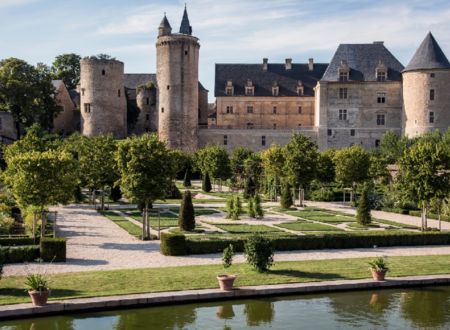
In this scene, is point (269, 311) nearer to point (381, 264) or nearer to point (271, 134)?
point (381, 264)

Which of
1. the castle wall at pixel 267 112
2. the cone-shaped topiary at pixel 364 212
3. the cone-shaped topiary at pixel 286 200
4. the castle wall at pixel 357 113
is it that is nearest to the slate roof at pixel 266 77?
the castle wall at pixel 267 112

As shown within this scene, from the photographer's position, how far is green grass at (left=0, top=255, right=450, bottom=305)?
16.3m

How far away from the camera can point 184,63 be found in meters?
65.9

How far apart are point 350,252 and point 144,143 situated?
9.28 meters

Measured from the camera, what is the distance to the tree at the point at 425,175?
2712 cm

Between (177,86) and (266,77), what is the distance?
12544 millimetres

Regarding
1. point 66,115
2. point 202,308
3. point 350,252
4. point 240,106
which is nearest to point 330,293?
point 202,308

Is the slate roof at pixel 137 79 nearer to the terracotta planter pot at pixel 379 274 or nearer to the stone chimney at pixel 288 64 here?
the stone chimney at pixel 288 64

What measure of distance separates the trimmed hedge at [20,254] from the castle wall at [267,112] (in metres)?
52.5

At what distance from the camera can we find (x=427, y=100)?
62.3 m

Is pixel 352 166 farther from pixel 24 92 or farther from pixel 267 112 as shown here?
pixel 24 92

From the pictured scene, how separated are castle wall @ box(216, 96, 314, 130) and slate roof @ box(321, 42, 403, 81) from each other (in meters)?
5.47

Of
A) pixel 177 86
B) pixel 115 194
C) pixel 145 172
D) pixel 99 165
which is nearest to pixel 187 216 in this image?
pixel 145 172

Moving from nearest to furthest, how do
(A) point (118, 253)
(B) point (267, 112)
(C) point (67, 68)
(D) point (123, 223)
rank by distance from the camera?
(A) point (118, 253) < (D) point (123, 223) < (B) point (267, 112) < (C) point (67, 68)
